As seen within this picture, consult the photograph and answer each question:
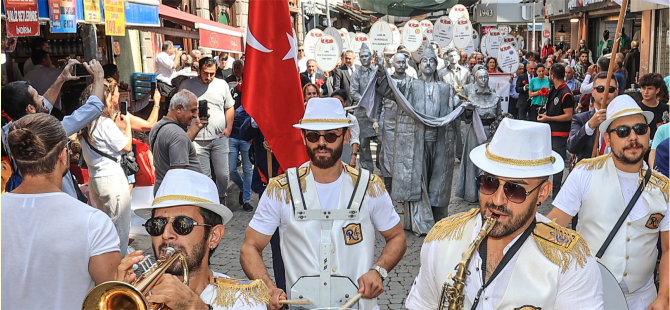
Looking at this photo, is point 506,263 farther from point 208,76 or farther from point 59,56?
point 59,56

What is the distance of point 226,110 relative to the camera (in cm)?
916

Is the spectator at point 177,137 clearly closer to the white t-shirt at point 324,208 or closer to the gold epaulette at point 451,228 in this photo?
the white t-shirt at point 324,208

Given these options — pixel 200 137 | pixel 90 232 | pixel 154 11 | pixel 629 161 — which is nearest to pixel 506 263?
pixel 629 161

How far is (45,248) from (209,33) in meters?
8.25

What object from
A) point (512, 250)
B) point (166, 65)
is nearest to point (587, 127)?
point (512, 250)

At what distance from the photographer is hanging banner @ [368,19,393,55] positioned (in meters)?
18.3

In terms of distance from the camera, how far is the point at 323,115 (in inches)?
162

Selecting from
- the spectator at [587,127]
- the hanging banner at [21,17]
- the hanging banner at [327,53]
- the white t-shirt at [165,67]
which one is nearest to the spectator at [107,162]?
the hanging banner at [21,17]

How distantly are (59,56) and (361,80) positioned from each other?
5.26 meters

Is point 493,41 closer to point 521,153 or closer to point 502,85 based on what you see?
point 502,85

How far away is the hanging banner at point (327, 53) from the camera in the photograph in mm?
15312

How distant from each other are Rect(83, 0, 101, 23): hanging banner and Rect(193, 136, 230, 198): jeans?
6.75 feet

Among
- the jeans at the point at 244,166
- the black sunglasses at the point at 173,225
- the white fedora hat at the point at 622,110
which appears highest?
the white fedora hat at the point at 622,110

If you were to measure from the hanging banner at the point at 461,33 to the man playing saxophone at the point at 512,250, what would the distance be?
16215mm
